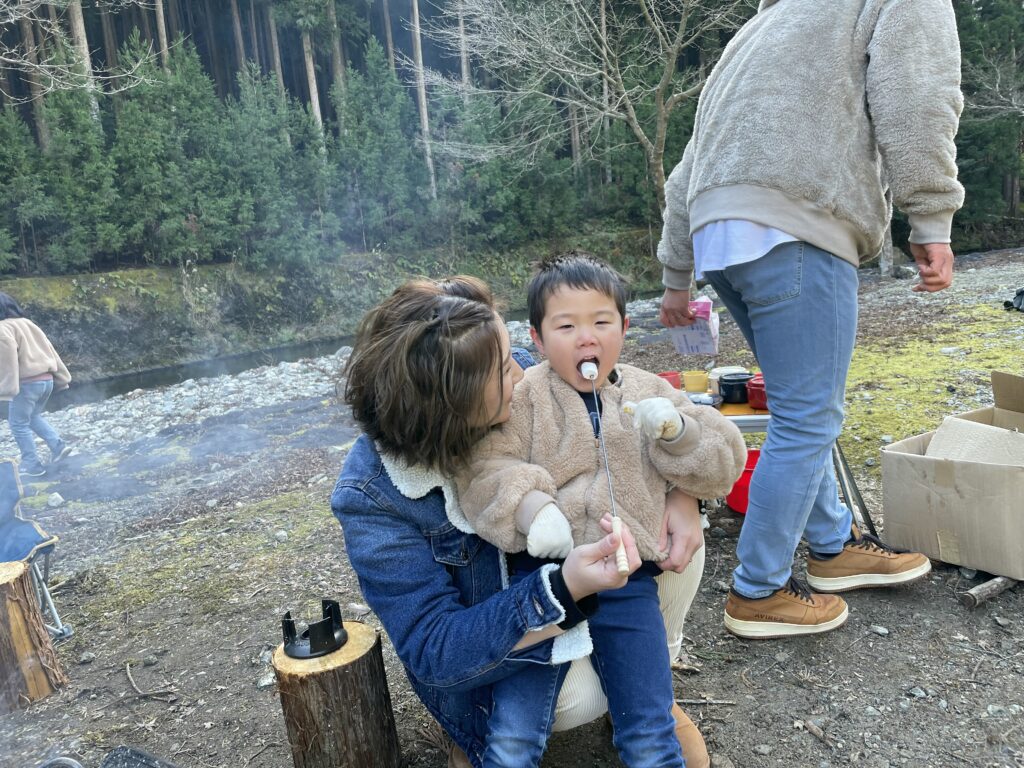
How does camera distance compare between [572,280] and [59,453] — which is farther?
[59,453]

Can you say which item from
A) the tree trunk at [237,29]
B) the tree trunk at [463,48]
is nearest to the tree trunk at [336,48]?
the tree trunk at [237,29]

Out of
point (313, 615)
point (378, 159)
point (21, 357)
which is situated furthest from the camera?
point (378, 159)

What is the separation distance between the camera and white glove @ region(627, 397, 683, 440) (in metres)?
1.49

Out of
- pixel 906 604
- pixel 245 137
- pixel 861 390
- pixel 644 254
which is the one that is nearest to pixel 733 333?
pixel 861 390

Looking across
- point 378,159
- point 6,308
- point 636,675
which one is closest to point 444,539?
point 636,675

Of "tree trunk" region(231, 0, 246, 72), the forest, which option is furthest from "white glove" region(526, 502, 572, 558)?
"tree trunk" region(231, 0, 246, 72)

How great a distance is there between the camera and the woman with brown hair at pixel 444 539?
4.61 ft

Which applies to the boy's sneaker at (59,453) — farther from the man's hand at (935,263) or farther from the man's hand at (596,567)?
the man's hand at (935,263)

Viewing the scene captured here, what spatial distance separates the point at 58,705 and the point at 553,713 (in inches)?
74.6

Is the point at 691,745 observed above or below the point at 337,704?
below

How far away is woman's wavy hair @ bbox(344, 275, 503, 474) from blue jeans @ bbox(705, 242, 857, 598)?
869mm

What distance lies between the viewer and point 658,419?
1487mm

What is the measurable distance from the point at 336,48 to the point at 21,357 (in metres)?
16.6

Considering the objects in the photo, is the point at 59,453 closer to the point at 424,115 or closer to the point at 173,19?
the point at 424,115
